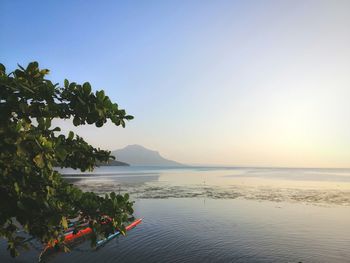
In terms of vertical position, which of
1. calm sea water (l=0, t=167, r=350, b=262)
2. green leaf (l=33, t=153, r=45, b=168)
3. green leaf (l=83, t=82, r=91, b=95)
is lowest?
calm sea water (l=0, t=167, r=350, b=262)

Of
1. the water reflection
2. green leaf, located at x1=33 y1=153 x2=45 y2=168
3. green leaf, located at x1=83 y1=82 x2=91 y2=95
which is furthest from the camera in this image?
the water reflection

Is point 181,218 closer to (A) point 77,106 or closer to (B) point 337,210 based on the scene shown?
(B) point 337,210

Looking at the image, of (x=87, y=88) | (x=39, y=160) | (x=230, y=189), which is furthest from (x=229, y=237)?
(x=230, y=189)

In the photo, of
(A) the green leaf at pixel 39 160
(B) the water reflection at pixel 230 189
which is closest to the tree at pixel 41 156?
(A) the green leaf at pixel 39 160

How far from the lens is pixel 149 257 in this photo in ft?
55.5

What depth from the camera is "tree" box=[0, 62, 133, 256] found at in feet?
11.1

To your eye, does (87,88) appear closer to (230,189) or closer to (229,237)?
(229,237)

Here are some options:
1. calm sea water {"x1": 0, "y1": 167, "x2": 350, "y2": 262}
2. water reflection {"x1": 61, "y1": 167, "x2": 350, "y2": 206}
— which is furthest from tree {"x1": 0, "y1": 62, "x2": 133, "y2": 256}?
water reflection {"x1": 61, "y1": 167, "x2": 350, "y2": 206}

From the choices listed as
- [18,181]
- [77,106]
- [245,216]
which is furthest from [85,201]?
[245,216]

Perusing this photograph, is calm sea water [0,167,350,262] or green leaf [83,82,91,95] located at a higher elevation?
green leaf [83,82,91,95]

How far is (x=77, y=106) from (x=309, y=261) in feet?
57.0

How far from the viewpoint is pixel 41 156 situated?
10.9ft

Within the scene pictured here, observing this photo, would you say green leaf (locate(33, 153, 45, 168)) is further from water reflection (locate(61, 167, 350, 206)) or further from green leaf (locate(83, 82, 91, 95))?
water reflection (locate(61, 167, 350, 206))

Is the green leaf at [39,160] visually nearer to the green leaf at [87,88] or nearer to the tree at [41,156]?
the tree at [41,156]
